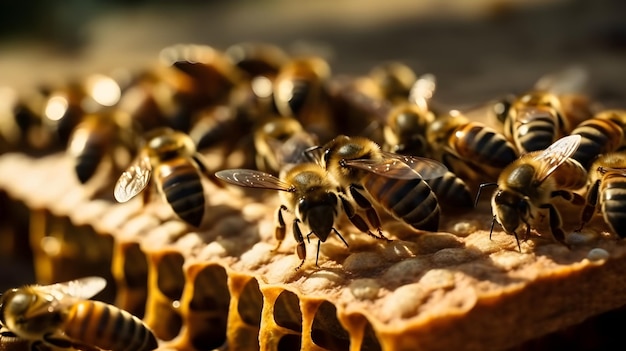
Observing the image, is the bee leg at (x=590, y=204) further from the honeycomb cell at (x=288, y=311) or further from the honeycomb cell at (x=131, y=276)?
the honeycomb cell at (x=131, y=276)

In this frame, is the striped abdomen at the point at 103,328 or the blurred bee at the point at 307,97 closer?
the striped abdomen at the point at 103,328


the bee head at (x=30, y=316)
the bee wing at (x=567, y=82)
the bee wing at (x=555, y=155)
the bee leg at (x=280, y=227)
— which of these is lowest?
the bee head at (x=30, y=316)

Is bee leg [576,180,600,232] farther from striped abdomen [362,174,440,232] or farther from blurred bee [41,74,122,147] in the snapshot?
blurred bee [41,74,122,147]

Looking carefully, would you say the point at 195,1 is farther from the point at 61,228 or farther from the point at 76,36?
the point at 61,228

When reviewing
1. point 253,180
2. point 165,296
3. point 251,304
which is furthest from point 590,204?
point 165,296

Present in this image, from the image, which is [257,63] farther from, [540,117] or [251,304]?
[540,117]

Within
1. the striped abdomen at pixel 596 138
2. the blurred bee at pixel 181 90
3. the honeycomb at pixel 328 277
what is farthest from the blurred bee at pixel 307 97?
the striped abdomen at pixel 596 138

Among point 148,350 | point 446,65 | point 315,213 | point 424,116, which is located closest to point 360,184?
point 315,213
